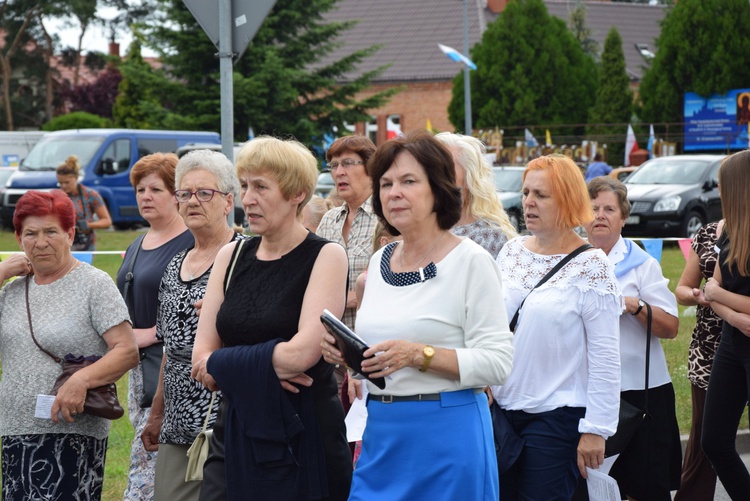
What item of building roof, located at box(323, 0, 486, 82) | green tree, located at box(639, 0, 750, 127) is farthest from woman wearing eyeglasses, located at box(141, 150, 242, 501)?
building roof, located at box(323, 0, 486, 82)

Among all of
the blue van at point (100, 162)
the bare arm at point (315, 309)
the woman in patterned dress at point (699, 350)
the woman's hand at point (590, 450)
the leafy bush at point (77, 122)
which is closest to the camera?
the bare arm at point (315, 309)

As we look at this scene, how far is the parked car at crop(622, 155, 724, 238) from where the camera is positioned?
22.2 meters

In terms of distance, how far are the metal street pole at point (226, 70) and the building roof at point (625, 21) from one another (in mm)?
58680

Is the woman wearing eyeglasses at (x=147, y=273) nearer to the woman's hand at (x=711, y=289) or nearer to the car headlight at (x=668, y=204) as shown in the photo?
the woman's hand at (x=711, y=289)

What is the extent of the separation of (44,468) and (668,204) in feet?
62.8

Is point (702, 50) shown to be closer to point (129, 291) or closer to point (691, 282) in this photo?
point (691, 282)

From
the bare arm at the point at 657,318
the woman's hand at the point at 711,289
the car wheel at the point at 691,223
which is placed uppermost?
the woman's hand at the point at 711,289

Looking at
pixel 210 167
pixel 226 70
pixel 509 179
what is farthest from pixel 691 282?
pixel 509 179

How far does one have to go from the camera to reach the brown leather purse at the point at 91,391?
470 cm

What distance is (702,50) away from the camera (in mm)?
44750

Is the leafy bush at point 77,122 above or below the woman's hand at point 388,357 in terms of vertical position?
above

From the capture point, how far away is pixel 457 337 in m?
3.68

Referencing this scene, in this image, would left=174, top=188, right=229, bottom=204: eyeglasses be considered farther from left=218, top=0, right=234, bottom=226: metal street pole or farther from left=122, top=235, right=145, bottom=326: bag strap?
left=218, top=0, right=234, bottom=226: metal street pole

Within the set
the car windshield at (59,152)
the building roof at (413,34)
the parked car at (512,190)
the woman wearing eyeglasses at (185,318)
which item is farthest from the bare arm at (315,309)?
the building roof at (413,34)
